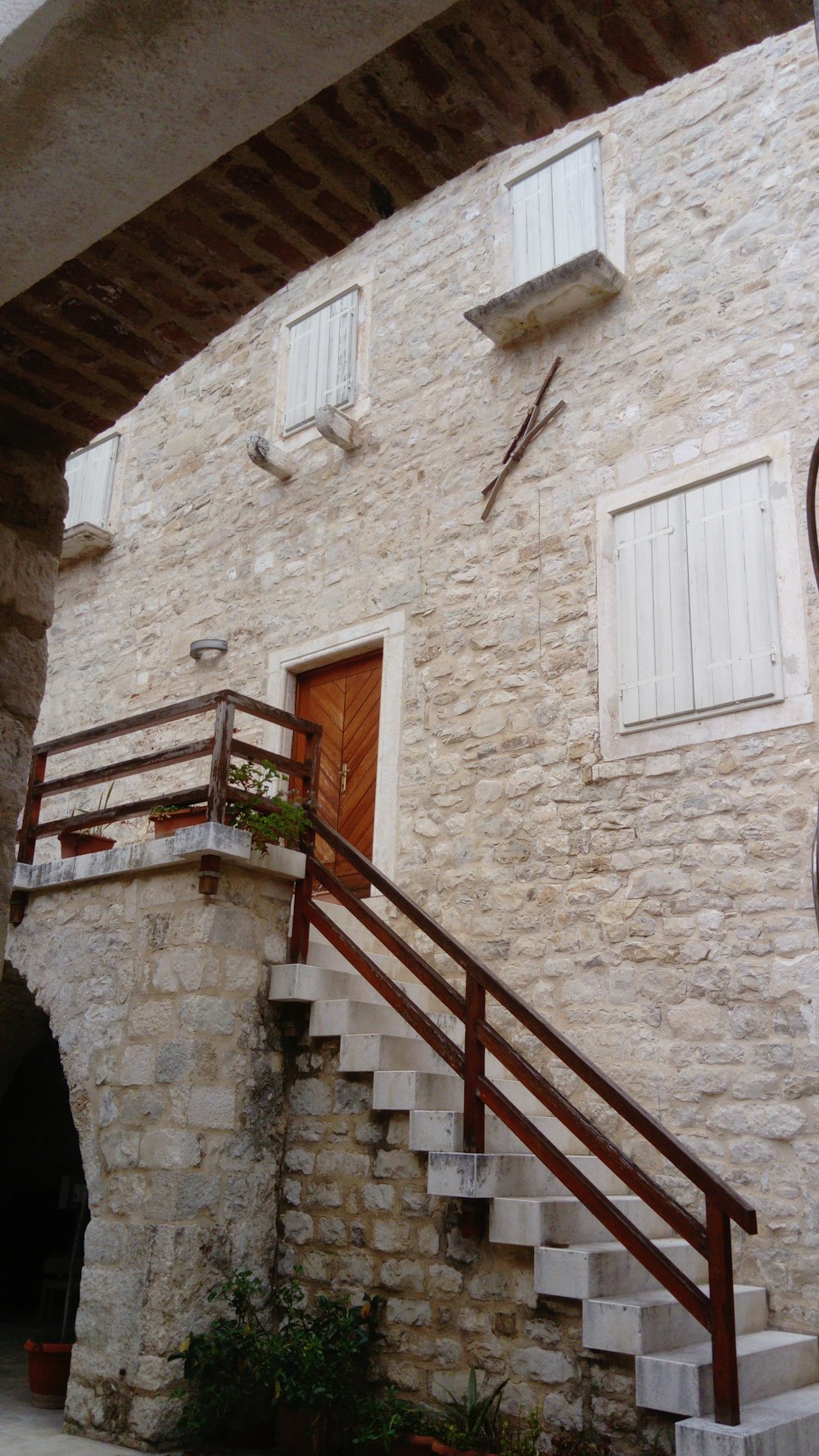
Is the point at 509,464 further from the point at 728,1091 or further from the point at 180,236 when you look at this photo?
the point at 180,236

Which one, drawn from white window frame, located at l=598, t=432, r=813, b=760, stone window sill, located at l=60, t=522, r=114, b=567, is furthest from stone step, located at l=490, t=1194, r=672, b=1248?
stone window sill, located at l=60, t=522, r=114, b=567

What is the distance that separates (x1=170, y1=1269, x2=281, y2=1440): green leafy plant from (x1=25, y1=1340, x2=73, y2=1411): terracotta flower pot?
92 centimetres

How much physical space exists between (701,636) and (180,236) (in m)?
3.93

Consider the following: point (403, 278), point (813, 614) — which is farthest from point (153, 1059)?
point (403, 278)

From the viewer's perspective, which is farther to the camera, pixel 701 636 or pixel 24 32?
pixel 701 636

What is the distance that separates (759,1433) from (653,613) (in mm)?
3815

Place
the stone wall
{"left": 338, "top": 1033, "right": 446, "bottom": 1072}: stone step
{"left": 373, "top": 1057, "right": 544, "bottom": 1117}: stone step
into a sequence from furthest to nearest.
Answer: the stone wall → {"left": 338, "top": 1033, "right": 446, "bottom": 1072}: stone step → {"left": 373, "top": 1057, "right": 544, "bottom": 1117}: stone step

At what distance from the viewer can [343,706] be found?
25.5 ft

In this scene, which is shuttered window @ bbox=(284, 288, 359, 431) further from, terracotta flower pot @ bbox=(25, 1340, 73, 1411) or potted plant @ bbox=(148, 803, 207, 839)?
terracotta flower pot @ bbox=(25, 1340, 73, 1411)

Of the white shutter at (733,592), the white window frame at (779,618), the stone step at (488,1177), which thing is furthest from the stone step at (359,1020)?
the white shutter at (733,592)

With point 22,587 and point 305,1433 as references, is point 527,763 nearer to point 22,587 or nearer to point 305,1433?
point 305,1433

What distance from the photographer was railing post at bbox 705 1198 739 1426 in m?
3.46

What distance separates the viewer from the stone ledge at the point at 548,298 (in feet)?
21.9

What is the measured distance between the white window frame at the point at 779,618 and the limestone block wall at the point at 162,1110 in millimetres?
1955
